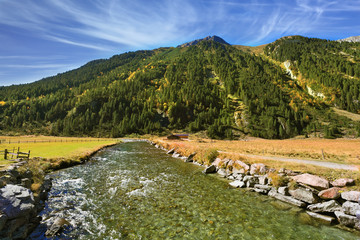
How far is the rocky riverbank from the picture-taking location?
442 inches

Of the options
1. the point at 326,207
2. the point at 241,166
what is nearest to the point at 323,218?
the point at 326,207

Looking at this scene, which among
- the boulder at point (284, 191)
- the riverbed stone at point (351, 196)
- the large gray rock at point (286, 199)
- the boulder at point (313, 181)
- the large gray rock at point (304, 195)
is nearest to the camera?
the riverbed stone at point (351, 196)

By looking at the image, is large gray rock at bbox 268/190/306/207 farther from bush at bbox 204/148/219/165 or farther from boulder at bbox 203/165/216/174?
bush at bbox 204/148/219/165

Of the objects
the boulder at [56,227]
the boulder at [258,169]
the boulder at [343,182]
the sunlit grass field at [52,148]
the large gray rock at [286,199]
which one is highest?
the boulder at [343,182]

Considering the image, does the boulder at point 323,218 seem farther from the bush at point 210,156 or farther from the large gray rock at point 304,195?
the bush at point 210,156

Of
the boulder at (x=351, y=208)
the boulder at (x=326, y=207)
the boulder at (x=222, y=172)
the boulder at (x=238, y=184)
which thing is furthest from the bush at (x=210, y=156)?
the boulder at (x=351, y=208)

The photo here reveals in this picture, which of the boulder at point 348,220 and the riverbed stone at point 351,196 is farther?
the riverbed stone at point 351,196

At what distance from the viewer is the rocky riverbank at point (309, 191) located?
1122cm

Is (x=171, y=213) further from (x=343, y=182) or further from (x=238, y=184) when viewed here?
(x=343, y=182)

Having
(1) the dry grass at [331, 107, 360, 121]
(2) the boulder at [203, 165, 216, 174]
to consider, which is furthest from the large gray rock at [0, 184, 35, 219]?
(1) the dry grass at [331, 107, 360, 121]

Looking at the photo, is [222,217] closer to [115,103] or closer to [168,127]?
[168,127]

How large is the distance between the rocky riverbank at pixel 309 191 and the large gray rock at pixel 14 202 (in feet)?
61.0

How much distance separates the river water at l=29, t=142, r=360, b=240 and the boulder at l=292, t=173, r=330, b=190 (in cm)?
371

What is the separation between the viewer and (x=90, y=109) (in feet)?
548
